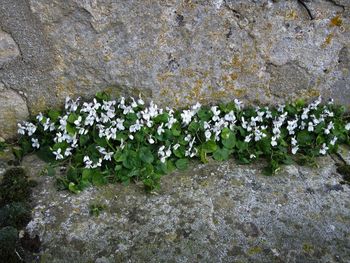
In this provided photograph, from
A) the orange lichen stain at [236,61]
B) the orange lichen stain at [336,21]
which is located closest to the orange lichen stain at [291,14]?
the orange lichen stain at [336,21]

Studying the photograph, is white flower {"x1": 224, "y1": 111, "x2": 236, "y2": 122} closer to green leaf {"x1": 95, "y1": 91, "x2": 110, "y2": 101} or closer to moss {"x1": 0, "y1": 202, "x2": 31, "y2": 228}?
green leaf {"x1": 95, "y1": 91, "x2": 110, "y2": 101}

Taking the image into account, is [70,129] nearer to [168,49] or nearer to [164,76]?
[164,76]

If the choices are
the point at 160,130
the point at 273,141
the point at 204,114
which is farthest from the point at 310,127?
the point at 160,130

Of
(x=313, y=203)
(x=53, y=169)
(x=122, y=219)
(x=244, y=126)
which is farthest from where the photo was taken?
(x=244, y=126)

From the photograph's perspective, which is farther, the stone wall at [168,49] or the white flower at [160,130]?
the white flower at [160,130]

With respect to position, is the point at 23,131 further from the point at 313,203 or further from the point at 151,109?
the point at 313,203

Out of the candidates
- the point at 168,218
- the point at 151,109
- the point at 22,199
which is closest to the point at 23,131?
the point at 22,199

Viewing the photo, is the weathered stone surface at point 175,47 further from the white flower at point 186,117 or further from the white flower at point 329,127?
the white flower at point 329,127
